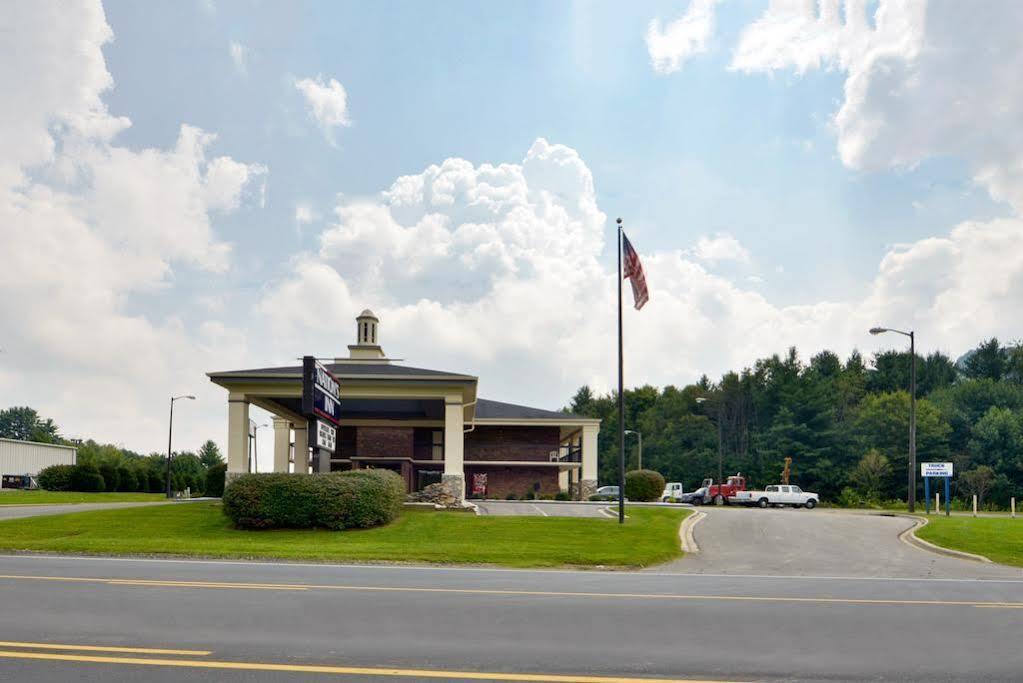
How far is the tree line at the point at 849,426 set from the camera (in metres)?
75.8

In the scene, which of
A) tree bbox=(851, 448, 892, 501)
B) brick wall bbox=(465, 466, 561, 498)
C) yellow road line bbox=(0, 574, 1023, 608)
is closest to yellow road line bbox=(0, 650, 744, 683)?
yellow road line bbox=(0, 574, 1023, 608)

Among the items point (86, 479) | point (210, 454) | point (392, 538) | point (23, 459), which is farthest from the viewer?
point (210, 454)

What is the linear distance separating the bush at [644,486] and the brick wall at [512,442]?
36.8ft

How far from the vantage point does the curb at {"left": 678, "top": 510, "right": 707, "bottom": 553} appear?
25.5 m

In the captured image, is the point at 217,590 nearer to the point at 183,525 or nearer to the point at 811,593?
the point at 811,593

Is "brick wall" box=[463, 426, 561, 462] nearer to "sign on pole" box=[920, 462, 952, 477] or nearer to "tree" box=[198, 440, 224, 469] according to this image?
"sign on pole" box=[920, 462, 952, 477]

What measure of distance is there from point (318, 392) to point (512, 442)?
34100 millimetres

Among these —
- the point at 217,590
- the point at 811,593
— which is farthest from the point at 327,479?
the point at 811,593

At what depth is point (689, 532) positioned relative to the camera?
28641mm

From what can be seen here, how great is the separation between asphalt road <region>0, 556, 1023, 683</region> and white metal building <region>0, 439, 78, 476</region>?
74.8m

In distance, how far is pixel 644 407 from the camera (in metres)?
135

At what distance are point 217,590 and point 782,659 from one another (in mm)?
8364

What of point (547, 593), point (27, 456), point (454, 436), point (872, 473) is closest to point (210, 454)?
point (27, 456)

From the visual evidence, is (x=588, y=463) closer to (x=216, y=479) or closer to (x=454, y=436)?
(x=216, y=479)
